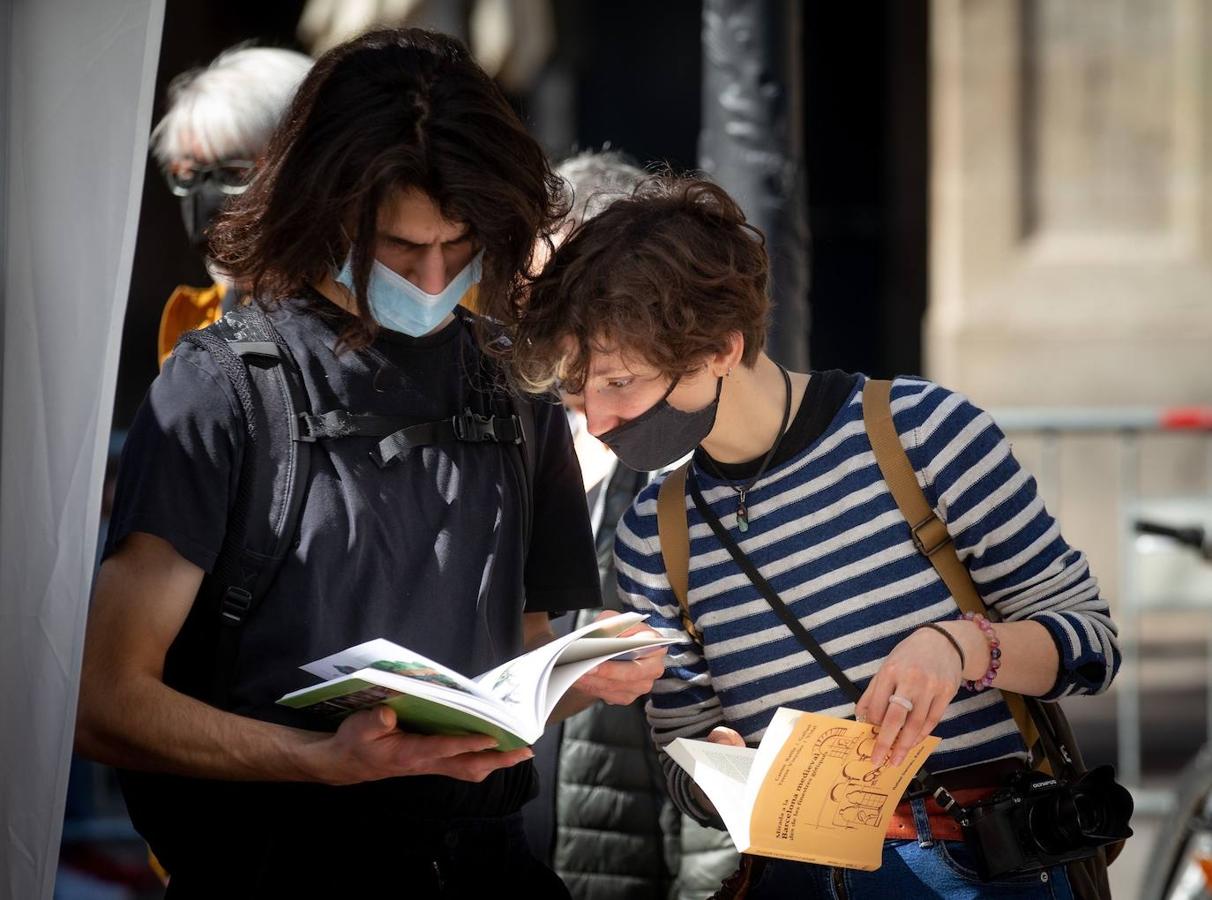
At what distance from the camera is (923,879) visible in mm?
2041

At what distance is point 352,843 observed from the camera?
192cm

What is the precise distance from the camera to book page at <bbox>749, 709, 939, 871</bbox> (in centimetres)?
187

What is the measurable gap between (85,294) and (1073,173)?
537cm

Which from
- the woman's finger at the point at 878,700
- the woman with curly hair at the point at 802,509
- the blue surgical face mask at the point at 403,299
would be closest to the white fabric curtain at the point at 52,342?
the blue surgical face mask at the point at 403,299

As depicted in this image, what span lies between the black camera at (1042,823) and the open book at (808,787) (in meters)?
0.12

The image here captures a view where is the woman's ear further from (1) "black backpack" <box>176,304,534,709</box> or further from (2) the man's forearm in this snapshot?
(2) the man's forearm

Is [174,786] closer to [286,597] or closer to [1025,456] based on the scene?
[286,597]

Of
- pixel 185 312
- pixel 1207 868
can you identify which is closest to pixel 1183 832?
pixel 1207 868

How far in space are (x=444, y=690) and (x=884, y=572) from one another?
722mm

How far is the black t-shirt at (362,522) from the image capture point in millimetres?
1817

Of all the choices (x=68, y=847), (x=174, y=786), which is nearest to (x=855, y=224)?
(x=68, y=847)

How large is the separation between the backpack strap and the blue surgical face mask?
16 cm

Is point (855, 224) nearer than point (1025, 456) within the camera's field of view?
No

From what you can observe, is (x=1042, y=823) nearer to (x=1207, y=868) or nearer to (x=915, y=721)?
(x=915, y=721)
